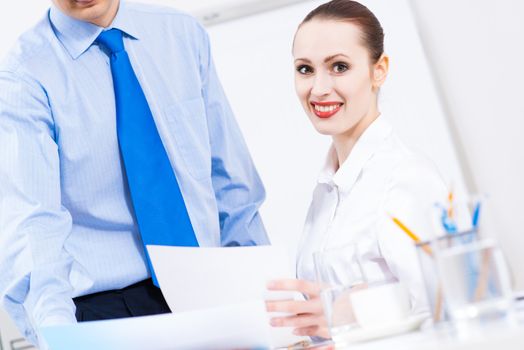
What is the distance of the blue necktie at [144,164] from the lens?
6.54 feet

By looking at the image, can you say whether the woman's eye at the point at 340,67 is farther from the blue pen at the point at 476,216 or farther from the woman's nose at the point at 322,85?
the blue pen at the point at 476,216

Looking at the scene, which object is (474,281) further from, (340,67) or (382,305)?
(340,67)

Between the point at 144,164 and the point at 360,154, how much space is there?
1.79ft

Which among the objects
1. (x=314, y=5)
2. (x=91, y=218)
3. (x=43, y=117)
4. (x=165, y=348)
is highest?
(x=314, y=5)

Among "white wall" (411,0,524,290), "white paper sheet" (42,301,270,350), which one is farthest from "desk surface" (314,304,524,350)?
"white wall" (411,0,524,290)

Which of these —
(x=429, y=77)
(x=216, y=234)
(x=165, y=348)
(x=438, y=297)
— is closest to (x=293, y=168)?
(x=429, y=77)

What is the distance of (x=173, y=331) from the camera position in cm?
112

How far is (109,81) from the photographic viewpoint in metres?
2.10

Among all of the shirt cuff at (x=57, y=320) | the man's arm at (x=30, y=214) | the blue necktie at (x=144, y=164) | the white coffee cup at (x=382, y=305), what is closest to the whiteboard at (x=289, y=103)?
the blue necktie at (x=144, y=164)

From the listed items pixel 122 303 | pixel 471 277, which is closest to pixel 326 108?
pixel 122 303

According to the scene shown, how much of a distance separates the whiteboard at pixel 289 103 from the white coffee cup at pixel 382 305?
1891 mm

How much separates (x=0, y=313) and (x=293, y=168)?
119 centimetres

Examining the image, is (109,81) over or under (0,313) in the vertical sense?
over

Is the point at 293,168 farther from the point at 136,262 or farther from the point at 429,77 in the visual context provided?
the point at 136,262
